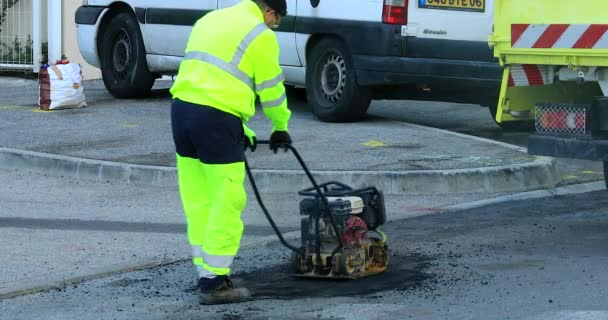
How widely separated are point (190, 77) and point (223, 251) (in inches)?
36.8

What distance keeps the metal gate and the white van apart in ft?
16.1

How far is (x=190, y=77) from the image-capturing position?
6.77 metres

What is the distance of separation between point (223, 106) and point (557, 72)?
10.2 ft

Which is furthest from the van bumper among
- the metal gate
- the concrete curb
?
the metal gate

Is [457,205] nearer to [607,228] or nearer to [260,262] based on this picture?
[607,228]

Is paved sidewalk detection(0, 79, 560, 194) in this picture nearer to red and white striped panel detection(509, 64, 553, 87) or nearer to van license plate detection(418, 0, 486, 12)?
van license plate detection(418, 0, 486, 12)

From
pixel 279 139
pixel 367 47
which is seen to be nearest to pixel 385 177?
pixel 367 47

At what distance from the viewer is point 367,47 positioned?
12547 mm

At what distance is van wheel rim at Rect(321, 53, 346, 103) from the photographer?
42.5 ft

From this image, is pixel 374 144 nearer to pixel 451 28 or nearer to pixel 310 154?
pixel 310 154

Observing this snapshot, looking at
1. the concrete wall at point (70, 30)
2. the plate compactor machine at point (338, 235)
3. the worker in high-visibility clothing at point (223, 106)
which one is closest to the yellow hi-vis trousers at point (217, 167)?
the worker in high-visibility clothing at point (223, 106)

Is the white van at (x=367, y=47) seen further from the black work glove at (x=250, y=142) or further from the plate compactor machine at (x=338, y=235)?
the black work glove at (x=250, y=142)

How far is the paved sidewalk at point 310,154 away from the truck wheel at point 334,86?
15 cm

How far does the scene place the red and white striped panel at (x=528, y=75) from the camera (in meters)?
9.01
